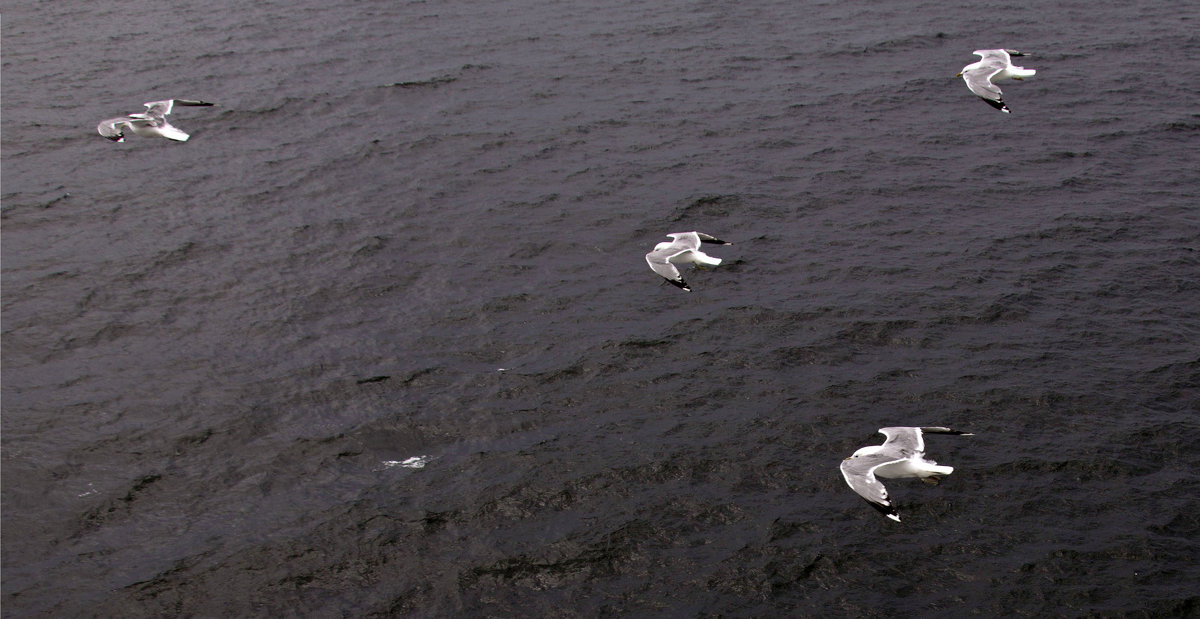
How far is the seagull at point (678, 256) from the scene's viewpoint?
79.1 feet

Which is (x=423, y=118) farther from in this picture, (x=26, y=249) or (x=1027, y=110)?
(x=1027, y=110)

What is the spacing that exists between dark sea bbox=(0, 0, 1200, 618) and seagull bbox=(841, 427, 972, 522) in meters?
0.81

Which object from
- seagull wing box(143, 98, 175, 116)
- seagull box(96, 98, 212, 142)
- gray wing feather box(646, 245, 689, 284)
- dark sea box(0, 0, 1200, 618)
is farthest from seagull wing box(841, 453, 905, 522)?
seagull wing box(143, 98, 175, 116)

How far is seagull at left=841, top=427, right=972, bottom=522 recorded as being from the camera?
61.1 ft

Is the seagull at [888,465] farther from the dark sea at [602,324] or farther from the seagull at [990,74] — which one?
the seagull at [990,74]

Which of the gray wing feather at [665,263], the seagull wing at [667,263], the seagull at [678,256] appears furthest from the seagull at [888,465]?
the gray wing feather at [665,263]

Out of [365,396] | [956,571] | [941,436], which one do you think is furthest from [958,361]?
[365,396]

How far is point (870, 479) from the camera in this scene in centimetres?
1878

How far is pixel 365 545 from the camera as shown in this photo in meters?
19.4

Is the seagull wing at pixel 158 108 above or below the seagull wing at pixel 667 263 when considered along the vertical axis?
above

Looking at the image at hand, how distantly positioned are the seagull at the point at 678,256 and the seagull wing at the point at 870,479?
241 inches

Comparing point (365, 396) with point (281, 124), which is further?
point (281, 124)

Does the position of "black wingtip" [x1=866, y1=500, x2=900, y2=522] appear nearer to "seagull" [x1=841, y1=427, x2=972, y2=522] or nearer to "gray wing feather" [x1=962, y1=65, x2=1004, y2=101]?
"seagull" [x1=841, y1=427, x2=972, y2=522]

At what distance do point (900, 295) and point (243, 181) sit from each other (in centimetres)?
1828
